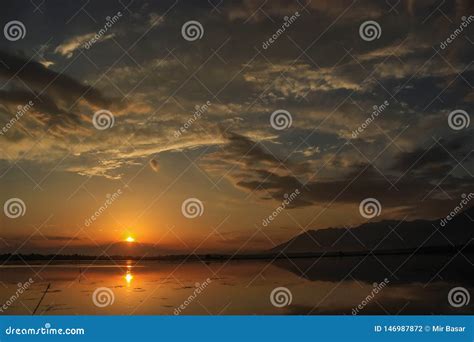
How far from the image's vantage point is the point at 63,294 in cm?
1145

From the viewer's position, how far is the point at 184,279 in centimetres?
1438

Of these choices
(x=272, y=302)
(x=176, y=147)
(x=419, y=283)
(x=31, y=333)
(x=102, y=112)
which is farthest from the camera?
(x=419, y=283)

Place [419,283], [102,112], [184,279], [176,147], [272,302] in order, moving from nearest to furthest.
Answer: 1. [102,112]
2. [176,147]
3. [272,302]
4. [419,283]
5. [184,279]

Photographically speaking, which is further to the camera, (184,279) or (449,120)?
(184,279)

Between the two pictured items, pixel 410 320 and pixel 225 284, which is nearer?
pixel 410 320

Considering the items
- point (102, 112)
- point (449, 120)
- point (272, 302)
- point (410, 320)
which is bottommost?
point (410, 320)

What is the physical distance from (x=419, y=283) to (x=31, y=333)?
913cm

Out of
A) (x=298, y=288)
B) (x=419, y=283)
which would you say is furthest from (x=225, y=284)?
(x=419, y=283)

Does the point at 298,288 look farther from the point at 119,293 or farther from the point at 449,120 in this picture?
the point at 449,120

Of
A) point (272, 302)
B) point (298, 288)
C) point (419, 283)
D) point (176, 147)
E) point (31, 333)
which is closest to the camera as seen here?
point (31, 333)

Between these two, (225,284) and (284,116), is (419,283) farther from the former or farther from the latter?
→ (284,116)

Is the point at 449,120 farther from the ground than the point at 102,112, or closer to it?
closer to it

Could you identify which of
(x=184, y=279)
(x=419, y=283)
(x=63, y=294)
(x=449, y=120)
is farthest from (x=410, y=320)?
(x=184, y=279)

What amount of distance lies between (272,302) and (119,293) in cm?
373
